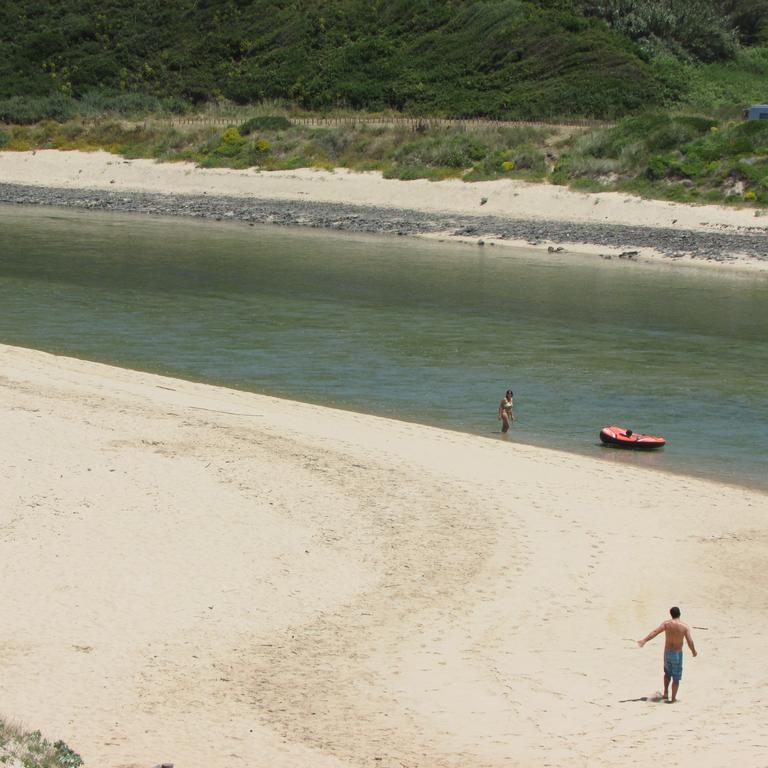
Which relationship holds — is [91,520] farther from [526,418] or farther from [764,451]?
[764,451]

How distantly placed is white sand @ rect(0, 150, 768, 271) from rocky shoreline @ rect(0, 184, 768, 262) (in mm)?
766

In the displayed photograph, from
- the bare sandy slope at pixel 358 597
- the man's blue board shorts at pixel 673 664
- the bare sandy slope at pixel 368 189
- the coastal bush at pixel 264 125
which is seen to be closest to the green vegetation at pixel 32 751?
the bare sandy slope at pixel 358 597

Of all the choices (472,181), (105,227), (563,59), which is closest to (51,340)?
(105,227)

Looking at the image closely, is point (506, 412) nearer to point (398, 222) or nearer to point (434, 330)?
point (434, 330)

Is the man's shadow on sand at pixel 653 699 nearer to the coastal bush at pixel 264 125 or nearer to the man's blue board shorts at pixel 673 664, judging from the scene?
the man's blue board shorts at pixel 673 664

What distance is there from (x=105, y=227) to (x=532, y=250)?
59.6 feet

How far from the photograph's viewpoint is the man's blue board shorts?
1066 cm

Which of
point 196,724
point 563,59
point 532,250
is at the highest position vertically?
point 563,59

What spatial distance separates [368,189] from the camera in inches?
2263

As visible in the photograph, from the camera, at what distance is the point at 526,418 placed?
71.1ft

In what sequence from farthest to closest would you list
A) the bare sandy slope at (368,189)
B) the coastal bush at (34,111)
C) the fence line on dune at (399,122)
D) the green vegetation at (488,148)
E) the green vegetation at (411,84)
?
the coastal bush at (34,111), the fence line on dune at (399,122), the green vegetation at (411,84), the green vegetation at (488,148), the bare sandy slope at (368,189)

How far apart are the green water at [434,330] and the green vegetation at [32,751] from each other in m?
12.0

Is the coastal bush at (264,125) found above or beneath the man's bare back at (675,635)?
above

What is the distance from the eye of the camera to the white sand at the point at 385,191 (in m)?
47.2
